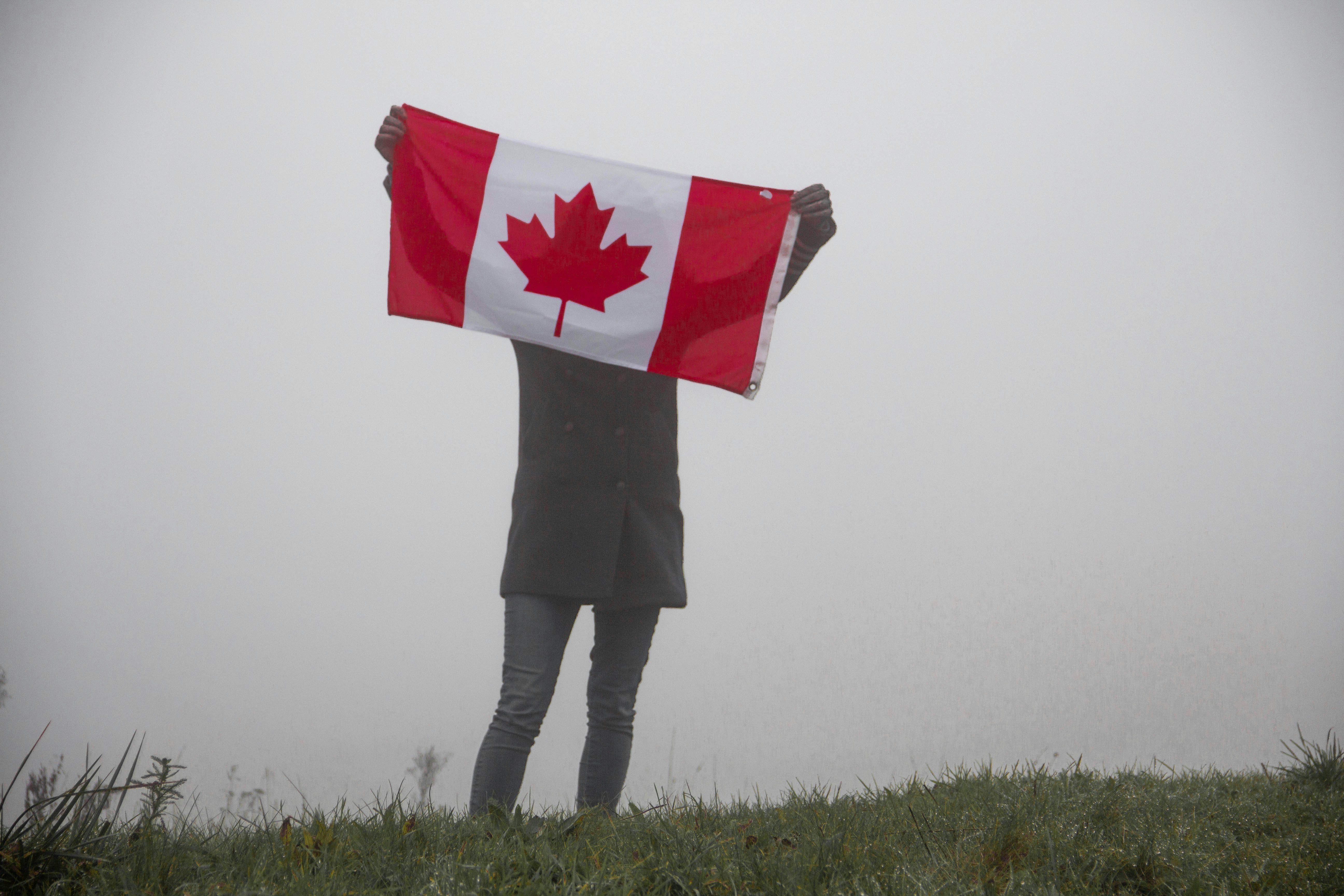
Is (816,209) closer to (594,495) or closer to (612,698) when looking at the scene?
(594,495)

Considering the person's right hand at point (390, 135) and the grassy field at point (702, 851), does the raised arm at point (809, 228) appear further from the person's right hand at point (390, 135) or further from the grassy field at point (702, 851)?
the grassy field at point (702, 851)

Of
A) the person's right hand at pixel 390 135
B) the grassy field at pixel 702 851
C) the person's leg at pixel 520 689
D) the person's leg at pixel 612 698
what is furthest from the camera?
the person's right hand at pixel 390 135

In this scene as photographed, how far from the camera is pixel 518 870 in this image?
4.57ft

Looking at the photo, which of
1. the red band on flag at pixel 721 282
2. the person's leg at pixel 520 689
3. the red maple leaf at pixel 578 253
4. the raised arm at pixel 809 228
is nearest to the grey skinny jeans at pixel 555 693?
the person's leg at pixel 520 689

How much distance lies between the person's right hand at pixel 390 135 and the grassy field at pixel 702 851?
5.64 ft

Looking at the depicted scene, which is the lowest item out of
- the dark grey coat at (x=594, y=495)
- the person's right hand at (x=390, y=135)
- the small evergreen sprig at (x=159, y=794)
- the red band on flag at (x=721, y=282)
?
the small evergreen sprig at (x=159, y=794)

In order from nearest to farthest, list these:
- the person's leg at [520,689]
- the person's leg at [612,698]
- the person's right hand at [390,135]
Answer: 1. the person's leg at [520,689]
2. the person's leg at [612,698]
3. the person's right hand at [390,135]

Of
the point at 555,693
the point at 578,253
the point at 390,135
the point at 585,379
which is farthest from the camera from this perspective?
the point at 578,253

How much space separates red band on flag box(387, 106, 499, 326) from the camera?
2564 millimetres

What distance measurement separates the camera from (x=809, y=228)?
2.58 m

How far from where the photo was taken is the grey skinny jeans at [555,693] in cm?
192

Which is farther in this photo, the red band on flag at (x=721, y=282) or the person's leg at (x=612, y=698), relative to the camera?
the red band on flag at (x=721, y=282)

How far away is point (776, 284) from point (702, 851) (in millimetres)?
1675

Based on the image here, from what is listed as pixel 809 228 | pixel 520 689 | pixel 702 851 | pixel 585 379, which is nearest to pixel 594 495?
pixel 585 379
